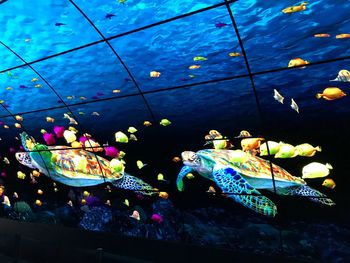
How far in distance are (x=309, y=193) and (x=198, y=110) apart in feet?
13.6

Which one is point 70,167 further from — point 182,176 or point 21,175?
point 182,176

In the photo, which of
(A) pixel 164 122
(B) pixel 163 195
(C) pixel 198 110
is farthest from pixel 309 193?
(B) pixel 163 195

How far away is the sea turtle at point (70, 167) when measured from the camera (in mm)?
13570

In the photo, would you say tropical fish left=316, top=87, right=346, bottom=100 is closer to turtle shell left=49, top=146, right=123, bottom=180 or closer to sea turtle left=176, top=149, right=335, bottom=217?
sea turtle left=176, top=149, right=335, bottom=217

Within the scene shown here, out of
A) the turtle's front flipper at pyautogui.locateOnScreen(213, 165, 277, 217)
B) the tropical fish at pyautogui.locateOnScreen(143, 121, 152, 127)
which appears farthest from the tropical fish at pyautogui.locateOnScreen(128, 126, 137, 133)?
the turtle's front flipper at pyautogui.locateOnScreen(213, 165, 277, 217)

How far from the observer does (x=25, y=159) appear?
669 inches

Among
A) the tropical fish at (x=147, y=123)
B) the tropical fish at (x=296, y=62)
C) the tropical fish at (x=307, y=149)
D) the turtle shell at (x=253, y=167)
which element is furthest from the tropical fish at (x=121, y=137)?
the tropical fish at (x=296, y=62)

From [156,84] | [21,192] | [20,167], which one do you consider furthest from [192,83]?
[21,192]

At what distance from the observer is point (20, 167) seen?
57.8 feet

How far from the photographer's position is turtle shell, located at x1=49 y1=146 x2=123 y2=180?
46.3 feet

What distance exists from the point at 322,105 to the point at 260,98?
5.38ft

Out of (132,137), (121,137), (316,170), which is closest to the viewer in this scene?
(316,170)

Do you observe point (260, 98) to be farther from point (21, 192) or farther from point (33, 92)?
point (21, 192)

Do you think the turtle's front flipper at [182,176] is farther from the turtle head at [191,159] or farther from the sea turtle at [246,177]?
the turtle head at [191,159]
